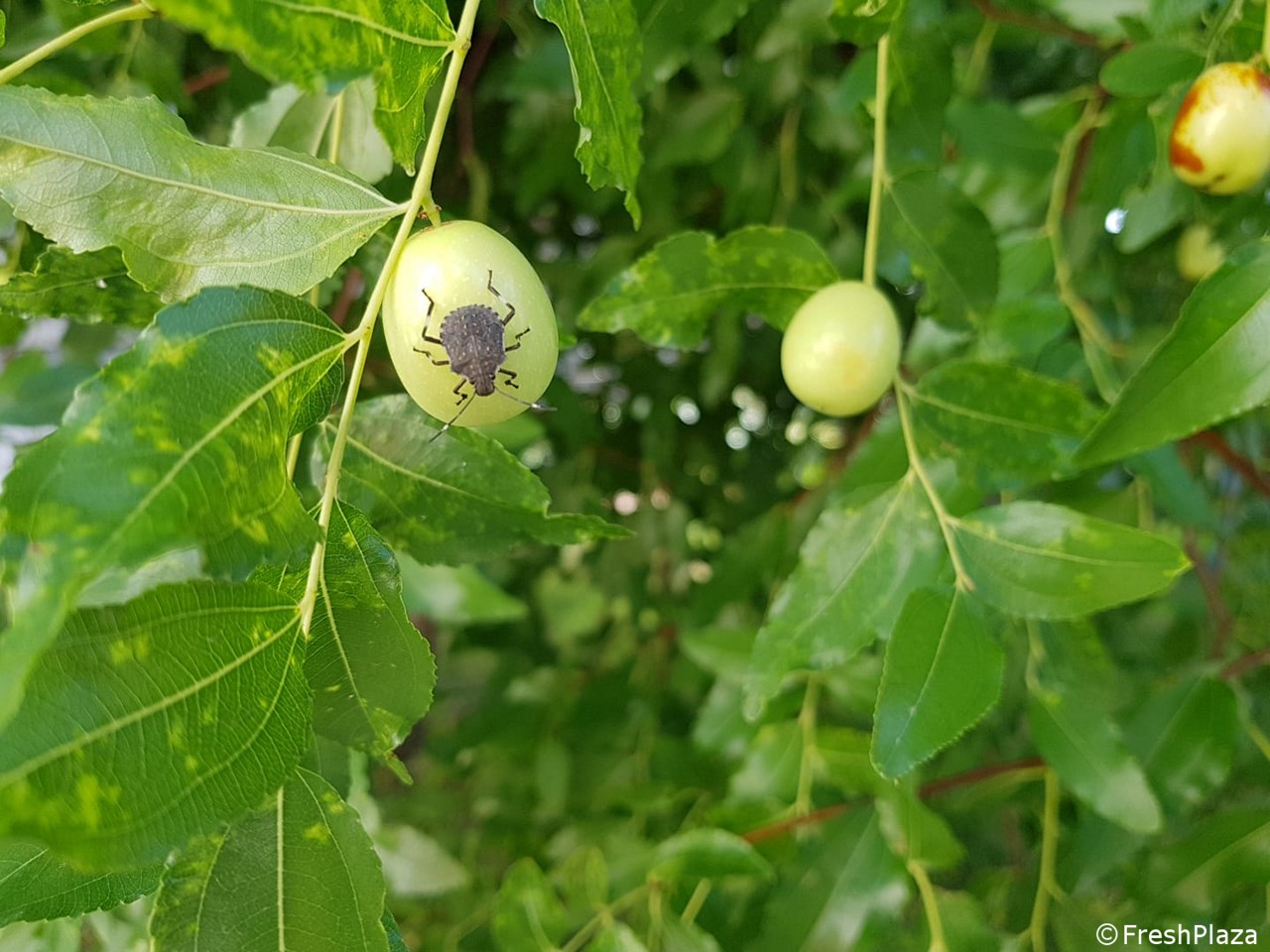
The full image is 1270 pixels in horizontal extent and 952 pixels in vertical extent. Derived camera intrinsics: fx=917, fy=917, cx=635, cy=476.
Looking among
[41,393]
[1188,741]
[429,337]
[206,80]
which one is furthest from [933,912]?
[206,80]

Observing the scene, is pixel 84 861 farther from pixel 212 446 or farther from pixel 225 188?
pixel 225 188

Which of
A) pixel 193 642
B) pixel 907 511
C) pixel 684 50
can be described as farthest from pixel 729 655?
pixel 193 642

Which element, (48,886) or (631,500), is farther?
(631,500)

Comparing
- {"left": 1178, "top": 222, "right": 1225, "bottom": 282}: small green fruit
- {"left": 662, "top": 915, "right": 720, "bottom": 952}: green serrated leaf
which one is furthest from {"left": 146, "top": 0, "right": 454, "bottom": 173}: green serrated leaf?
{"left": 1178, "top": 222, "right": 1225, "bottom": 282}: small green fruit

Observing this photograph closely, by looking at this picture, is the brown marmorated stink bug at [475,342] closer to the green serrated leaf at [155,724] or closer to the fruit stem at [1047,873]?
the green serrated leaf at [155,724]

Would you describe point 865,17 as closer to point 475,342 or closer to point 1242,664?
point 475,342

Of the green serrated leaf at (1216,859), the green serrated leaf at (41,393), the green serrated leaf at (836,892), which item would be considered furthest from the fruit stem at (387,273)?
the green serrated leaf at (1216,859)
